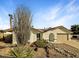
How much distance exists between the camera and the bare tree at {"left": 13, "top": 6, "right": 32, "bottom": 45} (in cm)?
1744

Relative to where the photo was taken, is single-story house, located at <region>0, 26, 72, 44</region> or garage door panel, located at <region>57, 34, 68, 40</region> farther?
garage door panel, located at <region>57, 34, 68, 40</region>

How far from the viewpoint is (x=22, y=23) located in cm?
1761

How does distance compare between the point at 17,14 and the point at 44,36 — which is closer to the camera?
the point at 17,14

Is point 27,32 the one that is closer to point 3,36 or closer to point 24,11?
point 24,11

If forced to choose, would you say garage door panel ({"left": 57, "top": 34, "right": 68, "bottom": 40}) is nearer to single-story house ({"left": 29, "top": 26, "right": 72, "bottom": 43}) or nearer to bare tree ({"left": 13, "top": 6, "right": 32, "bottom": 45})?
single-story house ({"left": 29, "top": 26, "right": 72, "bottom": 43})

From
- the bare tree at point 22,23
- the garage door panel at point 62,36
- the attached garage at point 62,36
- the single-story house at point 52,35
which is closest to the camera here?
the bare tree at point 22,23

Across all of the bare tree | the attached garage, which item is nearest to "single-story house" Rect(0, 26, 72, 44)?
the attached garage

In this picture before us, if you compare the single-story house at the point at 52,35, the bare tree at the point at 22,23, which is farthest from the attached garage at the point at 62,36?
the bare tree at the point at 22,23

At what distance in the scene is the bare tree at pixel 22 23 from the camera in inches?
687

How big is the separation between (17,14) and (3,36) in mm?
24041

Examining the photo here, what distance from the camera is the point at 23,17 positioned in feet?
58.2

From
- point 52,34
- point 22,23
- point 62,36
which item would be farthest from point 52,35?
point 22,23

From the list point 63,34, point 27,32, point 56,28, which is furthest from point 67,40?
point 27,32

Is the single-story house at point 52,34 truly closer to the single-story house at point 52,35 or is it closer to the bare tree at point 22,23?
the single-story house at point 52,35
